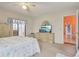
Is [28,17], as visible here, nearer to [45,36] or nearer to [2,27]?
[2,27]

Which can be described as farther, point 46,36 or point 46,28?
point 46,28

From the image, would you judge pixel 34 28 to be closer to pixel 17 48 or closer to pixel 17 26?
pixel 17 26

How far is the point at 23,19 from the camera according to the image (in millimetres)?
3914

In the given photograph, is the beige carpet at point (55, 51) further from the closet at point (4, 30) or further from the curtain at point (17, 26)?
the closet at point (4, 30)

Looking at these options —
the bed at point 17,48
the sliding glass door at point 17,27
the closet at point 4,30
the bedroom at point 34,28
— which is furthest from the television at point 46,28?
the bed at point 17,48

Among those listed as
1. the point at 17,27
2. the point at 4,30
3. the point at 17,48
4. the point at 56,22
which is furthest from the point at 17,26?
the point at 56,22

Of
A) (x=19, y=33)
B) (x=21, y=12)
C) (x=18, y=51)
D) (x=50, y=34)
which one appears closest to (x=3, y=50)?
(x=18, y=51)

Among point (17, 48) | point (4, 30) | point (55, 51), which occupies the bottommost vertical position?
point (55, 51)

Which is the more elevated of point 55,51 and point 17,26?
point 17,26

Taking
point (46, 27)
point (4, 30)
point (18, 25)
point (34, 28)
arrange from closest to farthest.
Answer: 1. point (18, 25)
2. point (4, 30)
3. point (34, 28)
4. point (46, 27)

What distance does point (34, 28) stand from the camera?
5.02 m

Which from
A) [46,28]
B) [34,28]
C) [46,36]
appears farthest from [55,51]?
[46,28]

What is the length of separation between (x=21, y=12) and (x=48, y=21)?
177 cm

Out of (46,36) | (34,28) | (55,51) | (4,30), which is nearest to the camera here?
(55,51)
